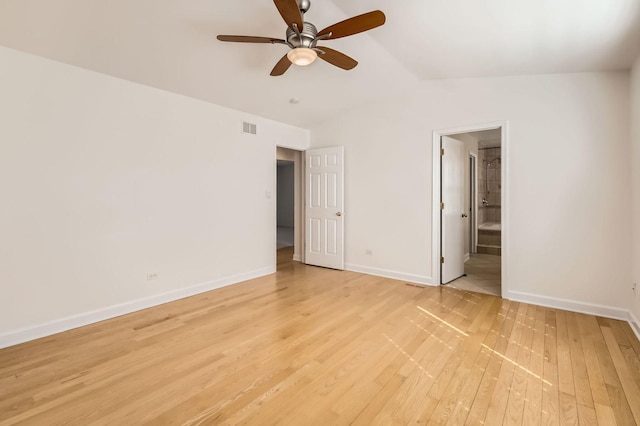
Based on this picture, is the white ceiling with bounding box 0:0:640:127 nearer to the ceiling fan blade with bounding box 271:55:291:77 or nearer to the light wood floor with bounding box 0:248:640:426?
the ceiling fan blade with bounding box 271:55:291:77

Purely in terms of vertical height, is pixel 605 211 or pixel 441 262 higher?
pixel 605 211

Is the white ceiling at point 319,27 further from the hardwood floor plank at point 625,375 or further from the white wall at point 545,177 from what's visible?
→ the hardwood floor plank at point 625,375

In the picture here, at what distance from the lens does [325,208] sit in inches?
219

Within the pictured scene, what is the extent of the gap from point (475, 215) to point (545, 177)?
3.36m

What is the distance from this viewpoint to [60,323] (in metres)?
2.98

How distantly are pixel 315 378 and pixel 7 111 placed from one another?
3386 millimetres

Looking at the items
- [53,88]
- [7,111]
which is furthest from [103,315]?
[53,88]

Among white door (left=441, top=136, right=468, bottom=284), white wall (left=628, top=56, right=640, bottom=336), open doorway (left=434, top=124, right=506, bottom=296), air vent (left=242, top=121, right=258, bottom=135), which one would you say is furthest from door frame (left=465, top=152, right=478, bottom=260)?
air vent (left=242, top=121, right=258, bottom=135)

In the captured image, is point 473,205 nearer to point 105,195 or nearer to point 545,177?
point 545,177

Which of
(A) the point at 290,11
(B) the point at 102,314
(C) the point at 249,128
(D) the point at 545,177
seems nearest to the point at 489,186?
(D) the point at 545,177

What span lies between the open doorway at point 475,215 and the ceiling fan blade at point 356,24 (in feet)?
8.11

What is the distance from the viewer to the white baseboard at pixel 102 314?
2.76 m

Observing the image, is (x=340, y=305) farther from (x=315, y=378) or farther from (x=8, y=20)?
(x=8, y=20)

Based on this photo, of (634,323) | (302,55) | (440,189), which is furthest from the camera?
(440,189)
